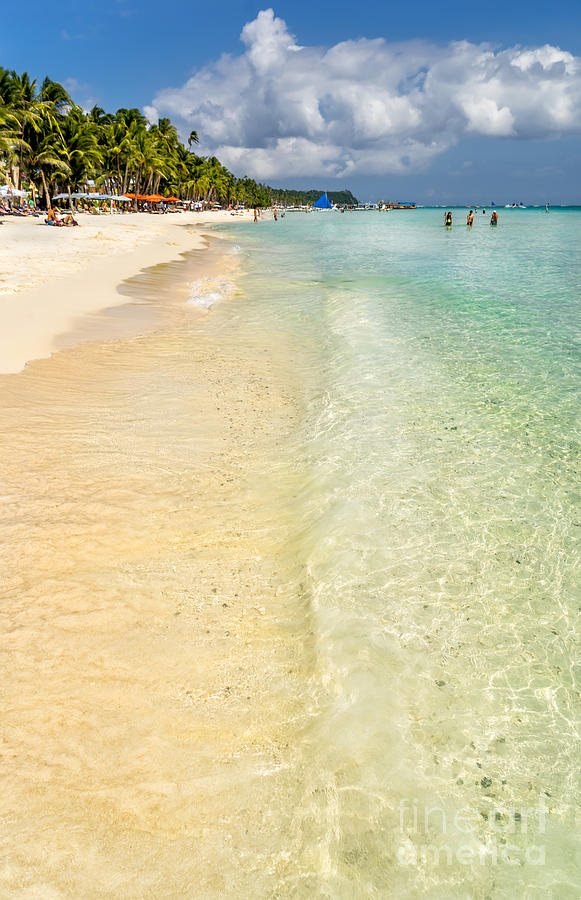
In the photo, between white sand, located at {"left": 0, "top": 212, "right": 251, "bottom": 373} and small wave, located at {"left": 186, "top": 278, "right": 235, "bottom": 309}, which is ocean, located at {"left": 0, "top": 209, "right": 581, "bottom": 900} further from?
small wave, located at {"left": 186, "top": 278, "right": 235, "bottom": 309}

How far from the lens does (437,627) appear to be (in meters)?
3.79

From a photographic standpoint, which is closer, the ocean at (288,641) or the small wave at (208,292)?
the ocean at (288,641)

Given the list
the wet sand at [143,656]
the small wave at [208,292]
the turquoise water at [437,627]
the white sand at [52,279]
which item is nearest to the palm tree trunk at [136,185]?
the white sand at [52,279]

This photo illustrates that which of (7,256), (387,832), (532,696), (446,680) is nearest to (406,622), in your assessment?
(446,680)

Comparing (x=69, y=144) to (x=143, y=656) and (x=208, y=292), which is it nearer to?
(x=208, y=292)

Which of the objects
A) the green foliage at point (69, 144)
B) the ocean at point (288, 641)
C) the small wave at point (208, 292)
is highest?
Result: the green foliage at point (69, 144)

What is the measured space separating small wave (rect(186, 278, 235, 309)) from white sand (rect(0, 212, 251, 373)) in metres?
2.33

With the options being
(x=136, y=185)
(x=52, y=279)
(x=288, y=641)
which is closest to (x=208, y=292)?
(x=52, y=279)

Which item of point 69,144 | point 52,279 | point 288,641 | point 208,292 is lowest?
point 288,641

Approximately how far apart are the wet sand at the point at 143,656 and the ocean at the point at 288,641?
0.6 inches

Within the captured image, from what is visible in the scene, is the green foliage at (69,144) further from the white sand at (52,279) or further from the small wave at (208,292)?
the small wave at (208,292)

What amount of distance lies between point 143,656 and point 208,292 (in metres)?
16.3

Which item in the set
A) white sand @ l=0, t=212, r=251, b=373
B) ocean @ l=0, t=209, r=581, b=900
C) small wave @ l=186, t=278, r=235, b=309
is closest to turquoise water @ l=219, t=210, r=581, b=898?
ocean @ l=0, t=209, r=581, b=900

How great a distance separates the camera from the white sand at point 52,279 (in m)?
10.3
